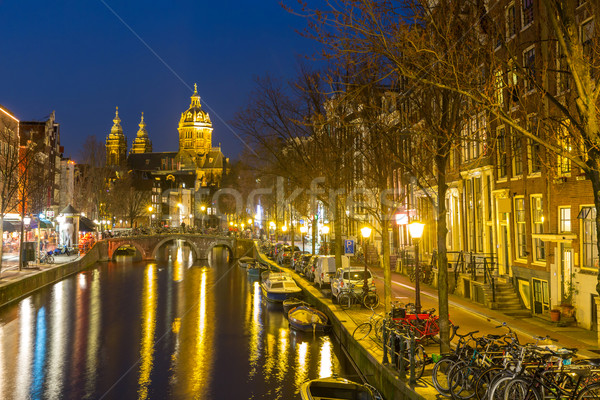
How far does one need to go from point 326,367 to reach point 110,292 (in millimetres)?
30555

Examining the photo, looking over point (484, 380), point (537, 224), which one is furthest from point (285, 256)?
point (484, 380)

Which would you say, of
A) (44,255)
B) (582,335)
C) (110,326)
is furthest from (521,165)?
(44,255)

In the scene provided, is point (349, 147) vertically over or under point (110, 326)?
over

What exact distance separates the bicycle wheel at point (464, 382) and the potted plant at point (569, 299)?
10.7m

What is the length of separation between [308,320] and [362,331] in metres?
8.31

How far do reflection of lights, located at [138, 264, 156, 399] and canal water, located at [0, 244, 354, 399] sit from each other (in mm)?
56

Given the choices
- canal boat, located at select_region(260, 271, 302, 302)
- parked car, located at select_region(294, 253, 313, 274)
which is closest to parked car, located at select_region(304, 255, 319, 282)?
canal boat, located at select_region(260, 271, 302, 302)

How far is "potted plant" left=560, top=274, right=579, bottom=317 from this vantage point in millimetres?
21156

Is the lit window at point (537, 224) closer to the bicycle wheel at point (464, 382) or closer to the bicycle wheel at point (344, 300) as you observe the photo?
the bicycle wheel at point (344, 300)

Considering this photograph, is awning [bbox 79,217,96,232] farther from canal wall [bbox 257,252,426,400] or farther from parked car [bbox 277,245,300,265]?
canal wall [bbox 257,252,426,400]

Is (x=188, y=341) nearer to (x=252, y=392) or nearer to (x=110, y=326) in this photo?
(x=110, y=326)

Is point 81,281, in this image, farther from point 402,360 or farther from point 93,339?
point 402,360

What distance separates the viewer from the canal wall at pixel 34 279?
3755cm

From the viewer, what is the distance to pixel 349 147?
32500mm
